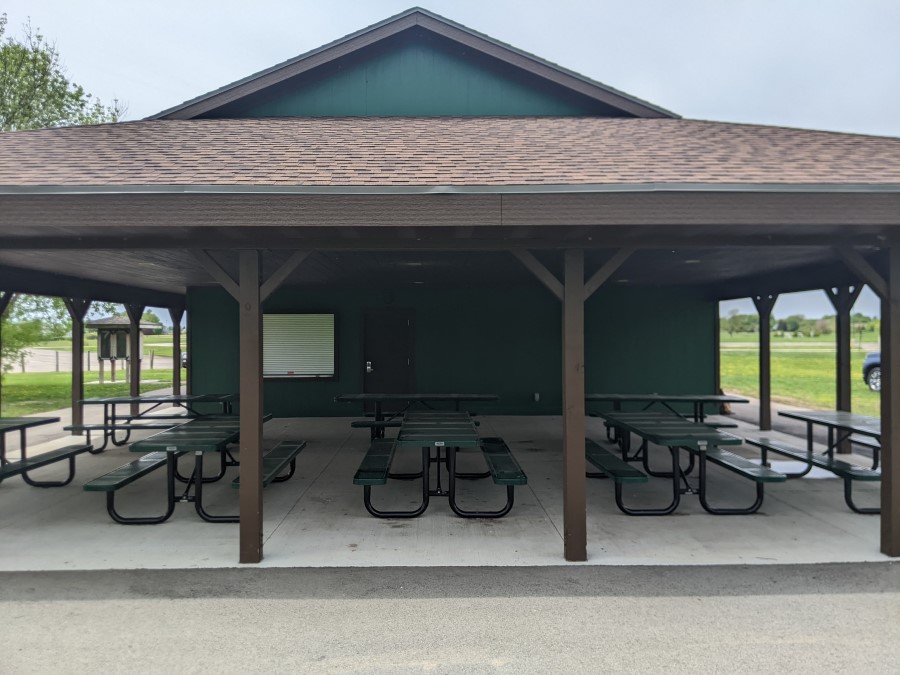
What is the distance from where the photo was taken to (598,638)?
326 centimetres

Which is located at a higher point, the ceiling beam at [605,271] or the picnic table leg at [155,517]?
the ceiling beam at [605,271]

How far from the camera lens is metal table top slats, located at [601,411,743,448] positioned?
5.38 meters

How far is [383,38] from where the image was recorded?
9203mm

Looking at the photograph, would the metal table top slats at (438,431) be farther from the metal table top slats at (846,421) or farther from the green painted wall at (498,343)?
the green painted wall at (498,343)

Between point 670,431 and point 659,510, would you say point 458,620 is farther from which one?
point 670,431

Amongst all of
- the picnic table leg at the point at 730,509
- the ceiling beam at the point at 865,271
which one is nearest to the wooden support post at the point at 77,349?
the picnic table leg at the point at 730,509

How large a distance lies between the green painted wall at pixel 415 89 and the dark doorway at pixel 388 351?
12.8 ft

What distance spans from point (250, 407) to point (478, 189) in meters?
2.34

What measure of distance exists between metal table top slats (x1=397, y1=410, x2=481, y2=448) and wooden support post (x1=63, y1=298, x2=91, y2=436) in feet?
21.4

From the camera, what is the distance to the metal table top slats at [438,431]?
5.18 m

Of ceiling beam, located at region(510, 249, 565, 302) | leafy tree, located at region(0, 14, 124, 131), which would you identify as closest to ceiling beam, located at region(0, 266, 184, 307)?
ceiling beam, located at region(510, 249, 565, 302)

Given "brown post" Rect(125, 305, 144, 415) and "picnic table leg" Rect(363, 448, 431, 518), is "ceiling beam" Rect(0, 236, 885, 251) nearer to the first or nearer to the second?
"picnic table leg" Rect(363, 448, 431, 518)

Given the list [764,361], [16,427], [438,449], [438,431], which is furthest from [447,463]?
[764,361]

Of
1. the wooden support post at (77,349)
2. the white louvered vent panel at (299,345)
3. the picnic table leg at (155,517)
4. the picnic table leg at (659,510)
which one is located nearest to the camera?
the picnic table leg at (155,517)
